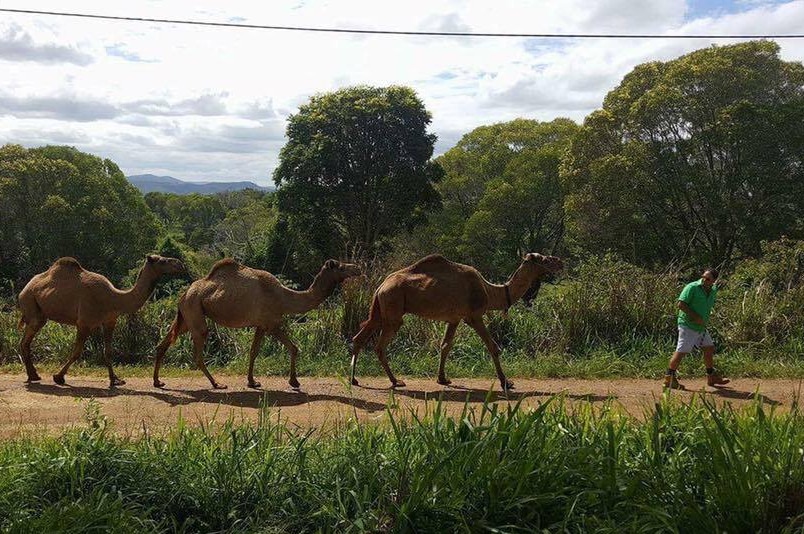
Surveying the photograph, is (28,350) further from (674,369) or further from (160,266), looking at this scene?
(674,369)

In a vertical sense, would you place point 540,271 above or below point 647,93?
below

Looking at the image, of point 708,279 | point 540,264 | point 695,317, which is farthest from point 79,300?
point 708,279

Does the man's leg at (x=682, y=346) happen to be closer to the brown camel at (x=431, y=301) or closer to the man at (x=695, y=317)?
the man at (x=695, y=317)

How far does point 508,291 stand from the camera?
10.6 m

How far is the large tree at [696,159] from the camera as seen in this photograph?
83.2 feet

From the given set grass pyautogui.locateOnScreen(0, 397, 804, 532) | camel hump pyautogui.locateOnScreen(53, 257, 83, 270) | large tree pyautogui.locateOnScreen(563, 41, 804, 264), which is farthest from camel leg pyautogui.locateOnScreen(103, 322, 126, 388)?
→ large tree pyautogui.locateOnScreen(563, 41, 804, 264)

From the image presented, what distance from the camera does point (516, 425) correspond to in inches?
→ 207

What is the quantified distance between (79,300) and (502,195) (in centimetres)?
2997

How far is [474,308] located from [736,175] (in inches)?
789

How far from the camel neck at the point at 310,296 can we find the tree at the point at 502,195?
27099 mm

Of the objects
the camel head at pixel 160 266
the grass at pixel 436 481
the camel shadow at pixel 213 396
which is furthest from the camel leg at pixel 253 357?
the grass at pixel 436 481

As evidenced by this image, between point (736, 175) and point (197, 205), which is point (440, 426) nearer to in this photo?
point (736, 175)

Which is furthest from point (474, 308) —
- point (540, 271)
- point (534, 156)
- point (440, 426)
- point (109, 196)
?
point (109, 196)

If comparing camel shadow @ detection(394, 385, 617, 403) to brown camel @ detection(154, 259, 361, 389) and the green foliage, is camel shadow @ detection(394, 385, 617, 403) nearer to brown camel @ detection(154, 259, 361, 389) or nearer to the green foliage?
brown camel @ detection(154, 259, 361, 389)
